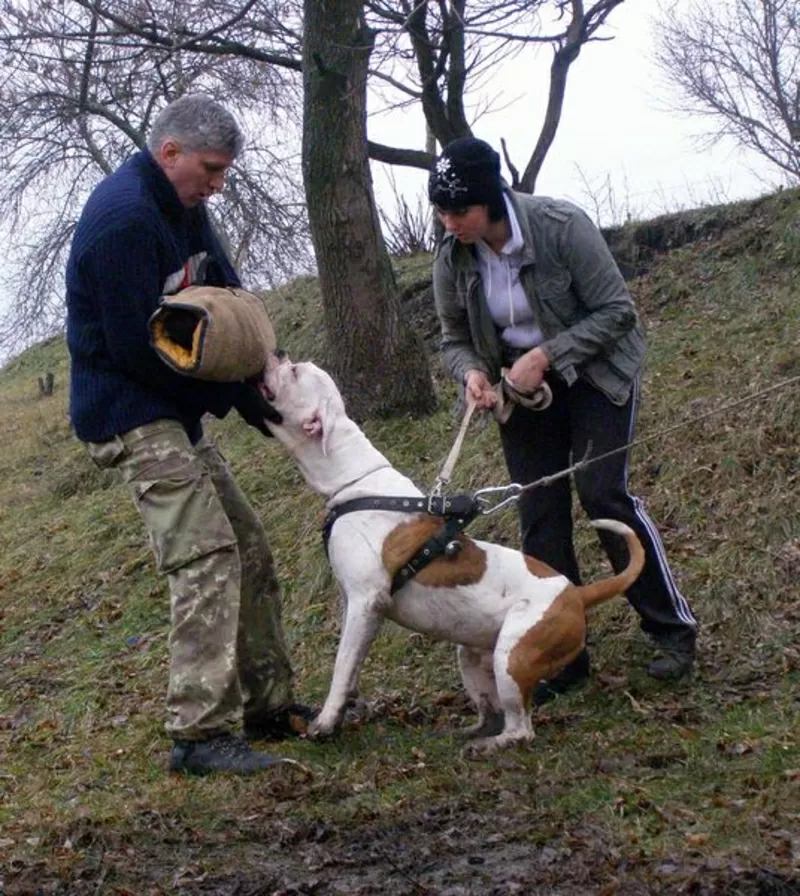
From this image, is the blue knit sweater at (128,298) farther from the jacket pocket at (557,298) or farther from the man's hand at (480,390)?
the jacket pocket at (557,298)

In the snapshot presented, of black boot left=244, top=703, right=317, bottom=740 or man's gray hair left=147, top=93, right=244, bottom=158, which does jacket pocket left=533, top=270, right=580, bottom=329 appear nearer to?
man's gray hair left=147, top=93, right=244, bottom=158

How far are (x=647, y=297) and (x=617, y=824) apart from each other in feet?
23.3

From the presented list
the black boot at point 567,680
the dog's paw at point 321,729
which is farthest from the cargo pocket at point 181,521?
Answer: the black boot at point 567,680

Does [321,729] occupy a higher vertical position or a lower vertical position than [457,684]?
higher

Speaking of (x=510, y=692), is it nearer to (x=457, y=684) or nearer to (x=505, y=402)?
(x=505, y=402)

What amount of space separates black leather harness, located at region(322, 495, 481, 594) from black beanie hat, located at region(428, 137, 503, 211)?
1144mm

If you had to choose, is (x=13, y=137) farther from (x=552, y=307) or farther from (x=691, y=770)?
(x=691, y=770)

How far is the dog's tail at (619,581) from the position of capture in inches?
218

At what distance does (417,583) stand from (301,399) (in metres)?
0.86

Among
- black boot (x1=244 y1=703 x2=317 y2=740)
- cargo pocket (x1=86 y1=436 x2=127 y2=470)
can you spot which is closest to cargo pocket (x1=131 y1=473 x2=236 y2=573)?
cargo pocket (x1=86 y1=436 x2=127 y2=470)

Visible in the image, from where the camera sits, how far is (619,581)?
5.55 m

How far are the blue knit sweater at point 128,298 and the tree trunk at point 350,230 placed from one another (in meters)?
4.18

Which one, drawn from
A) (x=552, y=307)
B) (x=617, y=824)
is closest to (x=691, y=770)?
(x=617, y=824)

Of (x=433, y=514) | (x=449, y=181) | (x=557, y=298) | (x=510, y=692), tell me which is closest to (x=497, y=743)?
(x=510, y=692)
